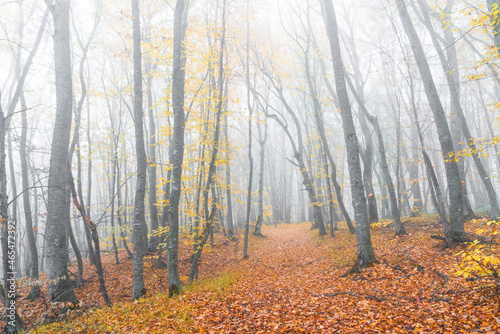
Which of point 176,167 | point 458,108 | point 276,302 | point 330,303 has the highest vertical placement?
point 458,108

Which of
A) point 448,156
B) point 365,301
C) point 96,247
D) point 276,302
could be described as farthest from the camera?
point 96,247

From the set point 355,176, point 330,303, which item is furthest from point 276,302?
point 355,176

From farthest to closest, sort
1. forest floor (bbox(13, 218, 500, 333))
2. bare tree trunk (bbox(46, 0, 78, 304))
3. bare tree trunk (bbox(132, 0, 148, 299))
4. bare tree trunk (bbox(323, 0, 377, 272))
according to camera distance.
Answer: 1. bare tree trunk (bbox(132, 0, 148, 299))
2. bare tree trunk (bbox(323, 0, 377, 272))
3. bare tree trunk (bbox(46, 0, 78, 304))
4. forest floor (bbox(13, 218, 500, 333))

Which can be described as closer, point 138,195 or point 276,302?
point 276,302

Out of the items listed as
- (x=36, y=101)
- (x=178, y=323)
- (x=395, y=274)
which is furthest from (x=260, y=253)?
(x=36, y=101)

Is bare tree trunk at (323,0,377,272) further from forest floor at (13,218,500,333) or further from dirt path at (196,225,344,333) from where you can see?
dirt path at (196,225,344,333)

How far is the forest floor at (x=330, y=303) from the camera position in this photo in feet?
12.7

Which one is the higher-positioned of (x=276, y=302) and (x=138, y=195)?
(x=138, y=195)

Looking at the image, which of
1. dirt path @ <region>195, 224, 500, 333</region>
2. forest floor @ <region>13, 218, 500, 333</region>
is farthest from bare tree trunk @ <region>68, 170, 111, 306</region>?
dirt path @ <region>195, 224, 500, 333</region>

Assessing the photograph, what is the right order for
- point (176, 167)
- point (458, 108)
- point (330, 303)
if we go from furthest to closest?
point (458, 108)
point (176, 167)
point (330, 303)

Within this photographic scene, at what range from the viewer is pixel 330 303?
505 cm

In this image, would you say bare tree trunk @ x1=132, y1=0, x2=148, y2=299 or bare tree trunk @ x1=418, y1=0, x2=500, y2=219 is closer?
bare tree trunk @ x1=132, y1=0, x2=148, y2=299

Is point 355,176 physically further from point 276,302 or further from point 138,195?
point 138,195

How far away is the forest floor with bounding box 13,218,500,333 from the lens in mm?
3869
